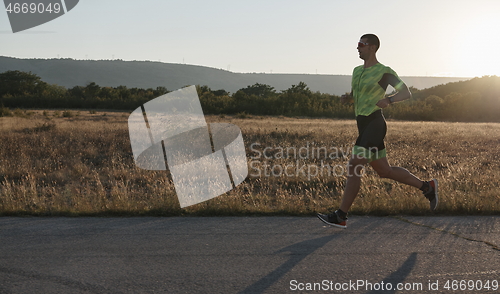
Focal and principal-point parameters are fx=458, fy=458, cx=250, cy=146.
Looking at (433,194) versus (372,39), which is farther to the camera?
(433,194)

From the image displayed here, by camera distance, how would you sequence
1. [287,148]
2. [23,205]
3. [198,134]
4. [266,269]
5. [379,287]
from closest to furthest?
[379,287] → [266,269] → [23,205] → [287,148] → [198,134]

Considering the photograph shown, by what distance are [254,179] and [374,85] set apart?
6060 mm

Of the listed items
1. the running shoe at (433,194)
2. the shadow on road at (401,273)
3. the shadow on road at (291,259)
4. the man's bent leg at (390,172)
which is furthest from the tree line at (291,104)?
the shadow on road at (401,273)

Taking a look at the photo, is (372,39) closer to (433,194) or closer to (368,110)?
(368,110)

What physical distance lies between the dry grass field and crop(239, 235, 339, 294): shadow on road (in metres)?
1.36

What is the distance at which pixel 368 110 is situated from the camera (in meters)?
4.82

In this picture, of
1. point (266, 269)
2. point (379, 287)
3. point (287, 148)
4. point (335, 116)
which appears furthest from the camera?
point (335, 116)

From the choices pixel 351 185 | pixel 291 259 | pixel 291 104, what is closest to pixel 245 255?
pixel 291 259

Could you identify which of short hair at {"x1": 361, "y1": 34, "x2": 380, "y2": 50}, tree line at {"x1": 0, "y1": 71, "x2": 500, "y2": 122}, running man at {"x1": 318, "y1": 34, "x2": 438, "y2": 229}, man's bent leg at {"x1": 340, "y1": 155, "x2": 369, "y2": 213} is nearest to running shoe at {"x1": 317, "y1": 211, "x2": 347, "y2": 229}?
running man at {"x1": 318, "y1": 34, "x2": 438, "y2": 229}

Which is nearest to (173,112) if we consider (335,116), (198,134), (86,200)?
(198,134)

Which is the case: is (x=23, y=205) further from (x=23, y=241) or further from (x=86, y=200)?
(x=23, y=241)

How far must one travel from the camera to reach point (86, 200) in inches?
251

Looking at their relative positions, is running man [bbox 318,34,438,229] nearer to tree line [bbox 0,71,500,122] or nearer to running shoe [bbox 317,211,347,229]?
running shoe [bbox 317,211,347,229]

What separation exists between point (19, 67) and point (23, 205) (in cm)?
21618
